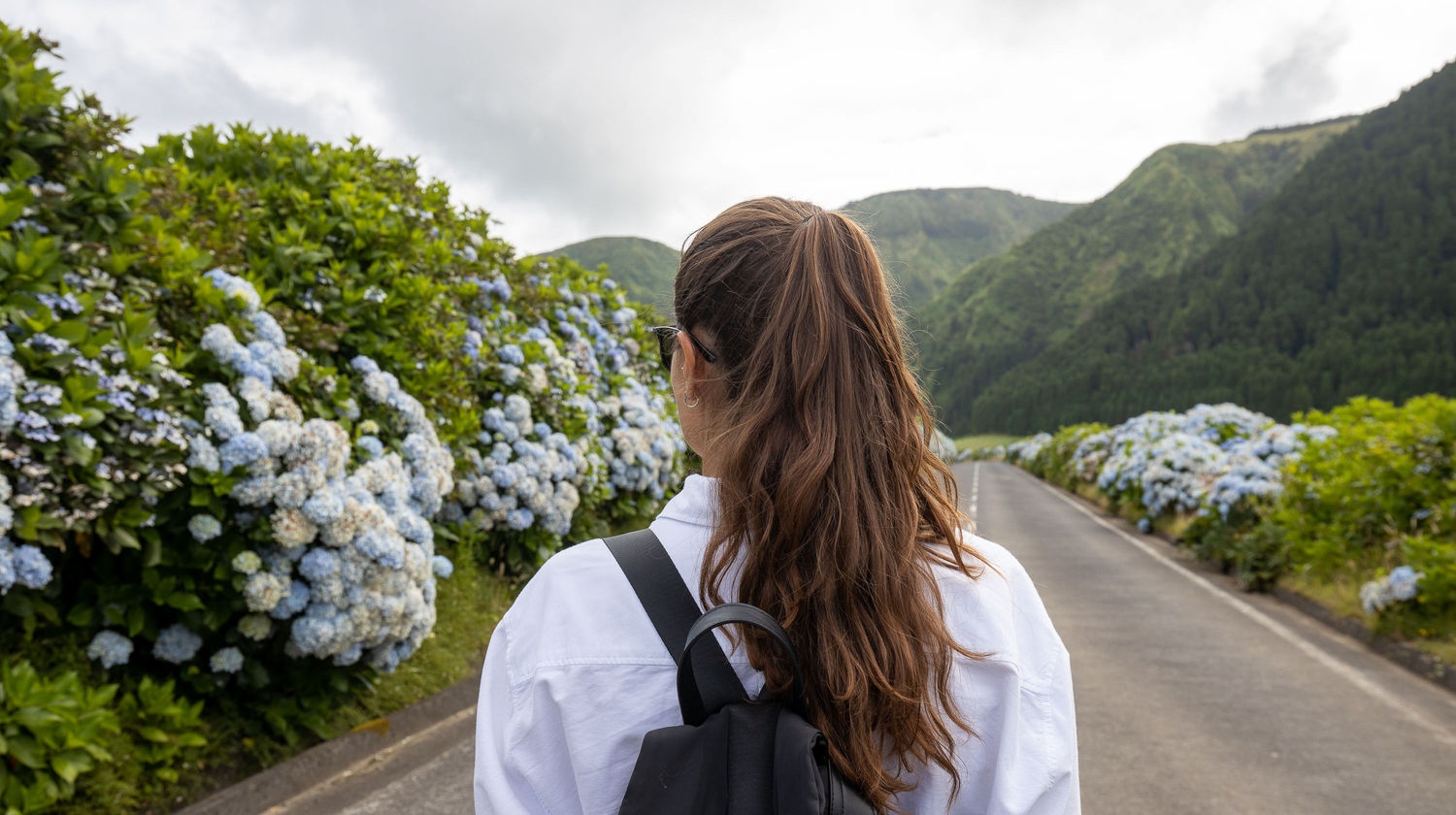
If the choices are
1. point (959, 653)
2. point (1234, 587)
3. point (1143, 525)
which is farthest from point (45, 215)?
point (1143, 525)

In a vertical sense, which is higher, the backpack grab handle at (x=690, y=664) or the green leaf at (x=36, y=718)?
the backpack grab handle at (x=690, y=664)

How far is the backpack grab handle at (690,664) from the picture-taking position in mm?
962

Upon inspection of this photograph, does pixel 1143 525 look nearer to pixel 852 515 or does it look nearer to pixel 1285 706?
pixel 1285 706

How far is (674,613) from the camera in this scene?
105cm

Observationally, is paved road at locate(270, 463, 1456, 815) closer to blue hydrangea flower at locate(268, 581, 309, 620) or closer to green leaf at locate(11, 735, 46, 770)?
blue hydrangea flower at locate(268, 581, 309, 620)

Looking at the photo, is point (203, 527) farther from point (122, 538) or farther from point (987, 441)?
point (987, 441)

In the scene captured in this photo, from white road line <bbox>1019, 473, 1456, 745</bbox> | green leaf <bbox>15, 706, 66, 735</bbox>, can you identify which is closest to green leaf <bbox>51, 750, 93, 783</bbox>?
green leaf <bbox>15, 706, 66, 735</bbox>

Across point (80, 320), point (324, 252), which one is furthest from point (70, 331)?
point (324, 252)

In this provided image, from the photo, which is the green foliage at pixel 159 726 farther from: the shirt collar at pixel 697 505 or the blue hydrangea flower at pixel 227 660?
the shirt collar at pixel 697 505

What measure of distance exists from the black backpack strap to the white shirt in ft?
0.06

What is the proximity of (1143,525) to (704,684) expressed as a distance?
15.2 meters

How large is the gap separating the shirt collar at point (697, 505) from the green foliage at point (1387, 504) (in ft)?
24.2

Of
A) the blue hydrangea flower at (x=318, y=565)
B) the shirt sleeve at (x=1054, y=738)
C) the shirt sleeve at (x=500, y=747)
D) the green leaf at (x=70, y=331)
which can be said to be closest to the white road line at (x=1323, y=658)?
the shirt sleeve at (x=1054, y=738)

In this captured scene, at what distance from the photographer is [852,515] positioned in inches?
43.9
